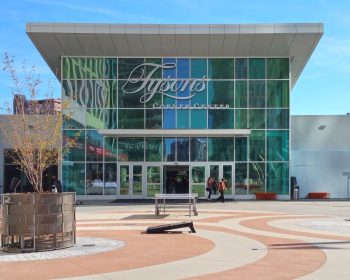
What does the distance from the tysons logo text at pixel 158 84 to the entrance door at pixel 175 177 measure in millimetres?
4514

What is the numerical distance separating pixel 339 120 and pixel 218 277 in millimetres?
34553

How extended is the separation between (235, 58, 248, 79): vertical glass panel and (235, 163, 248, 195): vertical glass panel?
18.9 ft

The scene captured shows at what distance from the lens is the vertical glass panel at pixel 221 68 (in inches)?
1388

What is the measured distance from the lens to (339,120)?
40.8m

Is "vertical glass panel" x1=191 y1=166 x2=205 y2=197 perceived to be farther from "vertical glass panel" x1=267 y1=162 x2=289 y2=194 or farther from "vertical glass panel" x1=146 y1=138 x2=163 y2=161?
"vertical glass panel" x1=267 y1=162 x2=289 y2=194

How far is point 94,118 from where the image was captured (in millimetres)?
34844

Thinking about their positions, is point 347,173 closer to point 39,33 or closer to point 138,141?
point 138,141

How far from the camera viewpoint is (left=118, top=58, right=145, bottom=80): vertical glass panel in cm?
3528

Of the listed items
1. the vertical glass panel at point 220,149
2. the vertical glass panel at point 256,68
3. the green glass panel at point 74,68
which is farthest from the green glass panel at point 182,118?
the green glass panel at point 74,68

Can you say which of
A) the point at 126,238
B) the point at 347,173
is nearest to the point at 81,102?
the point at 347,173

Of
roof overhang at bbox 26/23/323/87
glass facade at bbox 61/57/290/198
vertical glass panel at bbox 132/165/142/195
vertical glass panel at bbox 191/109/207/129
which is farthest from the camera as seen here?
vertical glass panel at bbox 132/165/142/195

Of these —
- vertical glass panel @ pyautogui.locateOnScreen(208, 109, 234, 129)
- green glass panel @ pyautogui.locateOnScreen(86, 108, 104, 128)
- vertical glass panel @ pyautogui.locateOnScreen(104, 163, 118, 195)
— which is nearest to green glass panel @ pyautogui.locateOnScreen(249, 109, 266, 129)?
vertical glass panel @ pyautogui.locateOnScreen(208, 109, 234, 129)

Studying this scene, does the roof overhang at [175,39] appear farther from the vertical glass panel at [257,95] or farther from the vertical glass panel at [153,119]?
the vertical glass panel at [153,119]

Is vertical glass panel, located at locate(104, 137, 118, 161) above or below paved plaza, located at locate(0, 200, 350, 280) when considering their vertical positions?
above
